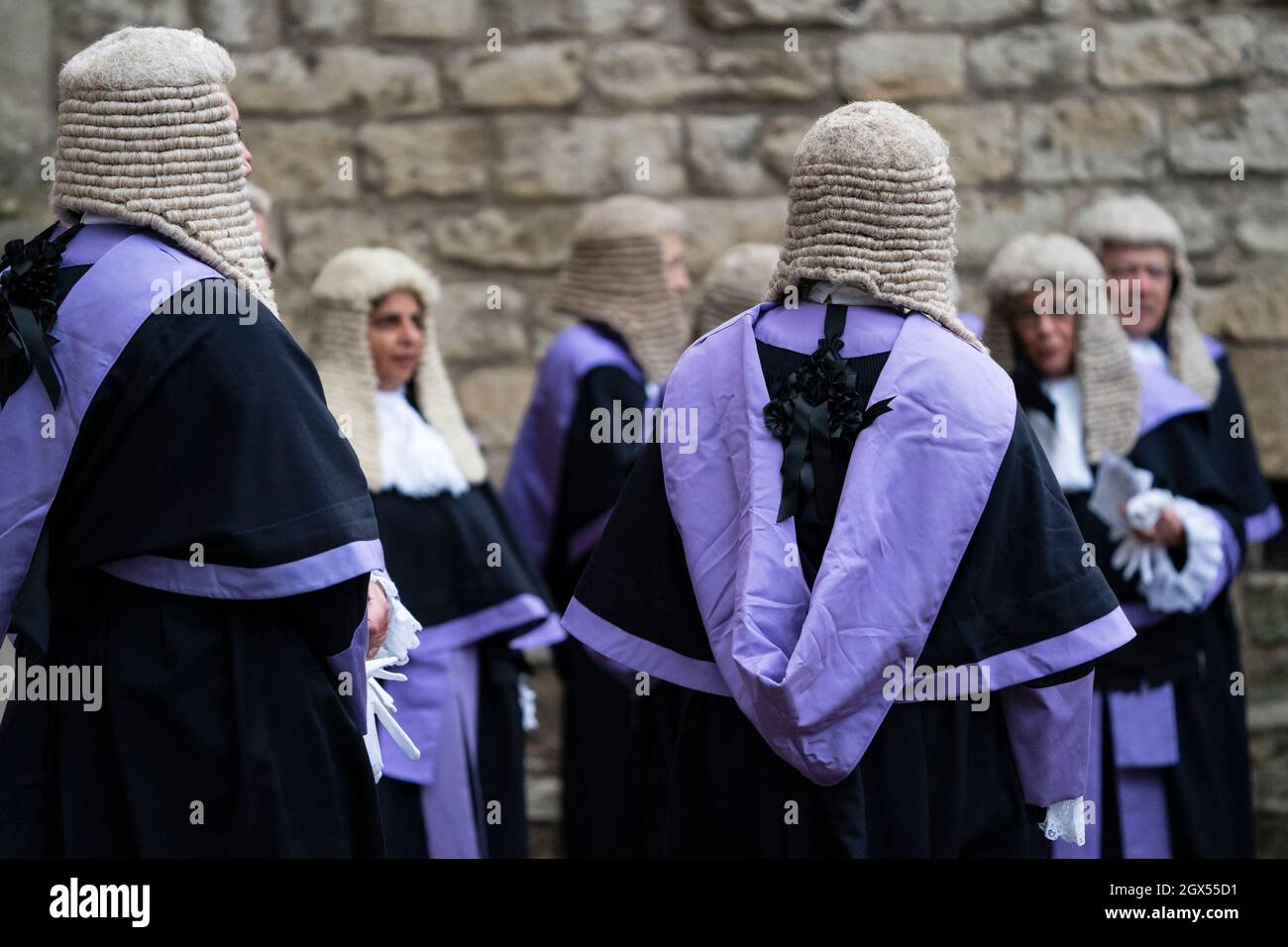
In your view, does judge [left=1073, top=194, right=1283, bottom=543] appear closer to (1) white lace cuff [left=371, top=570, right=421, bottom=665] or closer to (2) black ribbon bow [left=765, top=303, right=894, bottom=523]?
(2) black ribbon bow [left=765, top=303, right=894, bottom=523]

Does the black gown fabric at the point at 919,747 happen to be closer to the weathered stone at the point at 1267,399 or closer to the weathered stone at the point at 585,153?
the weathered stone at the point at 585,153

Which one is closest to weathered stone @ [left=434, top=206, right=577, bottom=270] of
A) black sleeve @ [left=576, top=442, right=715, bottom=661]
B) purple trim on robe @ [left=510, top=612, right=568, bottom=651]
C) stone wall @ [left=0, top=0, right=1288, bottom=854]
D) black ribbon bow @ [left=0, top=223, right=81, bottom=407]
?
stone wall @ [left=0, top=0, right=1288, bottom=854]

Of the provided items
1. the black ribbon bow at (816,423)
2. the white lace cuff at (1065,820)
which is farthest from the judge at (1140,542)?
the black ribbon bow at (816,423)

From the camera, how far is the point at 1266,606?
251 inches

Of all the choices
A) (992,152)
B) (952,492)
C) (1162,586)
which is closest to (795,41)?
(992,152)

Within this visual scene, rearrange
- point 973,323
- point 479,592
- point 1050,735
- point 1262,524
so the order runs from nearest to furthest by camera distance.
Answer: point 1050,735, point 479,592, point 1262,524, point 973,323

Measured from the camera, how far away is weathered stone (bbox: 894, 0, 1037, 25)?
6438 mm

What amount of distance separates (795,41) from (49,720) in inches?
169

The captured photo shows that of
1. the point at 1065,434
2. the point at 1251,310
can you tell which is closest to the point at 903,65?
the point at 1251,310

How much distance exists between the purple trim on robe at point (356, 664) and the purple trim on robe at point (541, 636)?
167 cm

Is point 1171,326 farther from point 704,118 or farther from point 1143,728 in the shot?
point 704,118

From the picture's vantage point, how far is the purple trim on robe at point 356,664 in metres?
3.04

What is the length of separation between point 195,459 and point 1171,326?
12.2 feet
